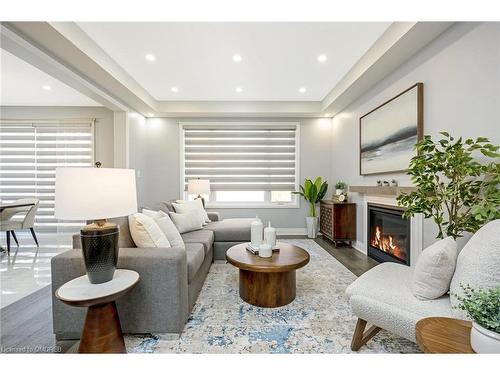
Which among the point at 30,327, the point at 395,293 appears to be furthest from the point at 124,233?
the point at 395,293

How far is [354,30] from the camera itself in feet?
7.77

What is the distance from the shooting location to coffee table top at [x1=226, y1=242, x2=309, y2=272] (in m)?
1.90

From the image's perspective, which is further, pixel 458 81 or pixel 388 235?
pixel 388 235

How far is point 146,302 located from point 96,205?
785mm

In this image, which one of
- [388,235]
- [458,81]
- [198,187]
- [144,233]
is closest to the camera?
[144,233]

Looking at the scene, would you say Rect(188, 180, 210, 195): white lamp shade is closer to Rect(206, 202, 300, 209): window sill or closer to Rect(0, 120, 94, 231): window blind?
Rect(206, 202, 300, 209): window sill

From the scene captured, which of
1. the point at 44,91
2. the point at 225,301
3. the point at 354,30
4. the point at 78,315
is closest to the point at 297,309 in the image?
the point at 225,301

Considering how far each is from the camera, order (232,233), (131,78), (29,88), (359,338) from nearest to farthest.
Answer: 1. (359,338)
2. (232,233)
3. (131,78)
4. (29,88)

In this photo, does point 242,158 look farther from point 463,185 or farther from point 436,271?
point 436,271

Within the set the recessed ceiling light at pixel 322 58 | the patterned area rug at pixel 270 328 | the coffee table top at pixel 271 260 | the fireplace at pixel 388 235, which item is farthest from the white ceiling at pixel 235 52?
the patterned area rug at pixel 270 328

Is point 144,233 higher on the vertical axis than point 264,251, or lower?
higher

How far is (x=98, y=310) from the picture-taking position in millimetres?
1264

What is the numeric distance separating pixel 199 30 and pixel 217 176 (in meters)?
2.96
